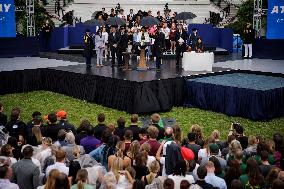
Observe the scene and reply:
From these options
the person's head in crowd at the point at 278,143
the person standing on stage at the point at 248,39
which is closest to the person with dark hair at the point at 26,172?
the person's head in crowd at the point at 278,143

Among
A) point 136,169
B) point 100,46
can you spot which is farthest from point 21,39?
point 136,169

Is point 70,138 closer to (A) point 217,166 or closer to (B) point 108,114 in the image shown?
(A) point 217,166

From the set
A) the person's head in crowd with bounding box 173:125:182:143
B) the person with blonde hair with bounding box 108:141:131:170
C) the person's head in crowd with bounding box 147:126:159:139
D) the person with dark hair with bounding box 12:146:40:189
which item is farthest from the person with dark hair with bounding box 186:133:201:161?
the person with dark hair with bounding box 12:146:40:189

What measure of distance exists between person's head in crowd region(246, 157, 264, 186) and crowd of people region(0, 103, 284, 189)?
16 mm

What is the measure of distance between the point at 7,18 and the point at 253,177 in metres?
21.6

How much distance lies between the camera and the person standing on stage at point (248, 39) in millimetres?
28094

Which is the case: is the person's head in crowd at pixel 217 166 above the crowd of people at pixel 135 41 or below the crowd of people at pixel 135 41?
below

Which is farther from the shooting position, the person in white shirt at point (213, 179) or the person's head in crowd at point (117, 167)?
the person's head in crowd at point (117, 167)

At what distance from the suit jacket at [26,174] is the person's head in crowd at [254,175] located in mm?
3608

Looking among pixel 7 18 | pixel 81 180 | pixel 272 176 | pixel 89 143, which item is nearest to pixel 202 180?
pixel 272 176

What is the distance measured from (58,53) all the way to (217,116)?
15845mm

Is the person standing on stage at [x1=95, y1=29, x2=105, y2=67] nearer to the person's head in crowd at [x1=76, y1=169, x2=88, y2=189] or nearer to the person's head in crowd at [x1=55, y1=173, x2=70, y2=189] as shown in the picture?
the person's head in crowd at [x1=76, y1=169, x2=88, y2=189]

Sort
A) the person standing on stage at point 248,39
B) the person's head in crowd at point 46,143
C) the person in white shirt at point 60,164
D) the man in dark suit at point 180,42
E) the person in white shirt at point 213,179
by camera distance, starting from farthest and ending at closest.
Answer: the person standing on stage at point 248,39
the man in dark suit at point 180,42
the person's head in crowd at point 46,143
the person in white shirt at point 60,164
the person in white shirt at point 213,179

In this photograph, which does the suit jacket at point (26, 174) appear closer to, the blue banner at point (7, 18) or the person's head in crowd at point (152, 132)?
the person's head in crowd at point (152, 132)
